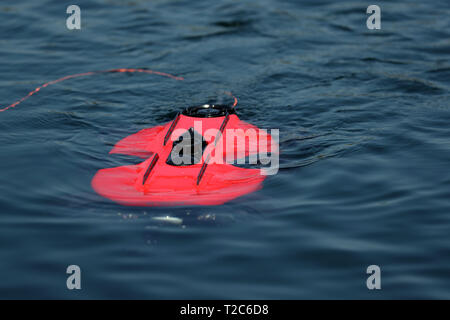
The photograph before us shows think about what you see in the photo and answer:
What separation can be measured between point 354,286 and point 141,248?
1.39 meters

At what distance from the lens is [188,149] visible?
4992 millimetres

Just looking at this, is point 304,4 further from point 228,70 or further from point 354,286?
point 354,286

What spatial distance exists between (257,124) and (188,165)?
4.84 feet

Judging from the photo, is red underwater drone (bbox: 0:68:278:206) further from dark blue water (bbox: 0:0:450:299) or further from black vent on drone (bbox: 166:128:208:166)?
dark blue water (bbox: 0:0:450:299)

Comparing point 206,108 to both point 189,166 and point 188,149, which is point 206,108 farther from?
point 189,166

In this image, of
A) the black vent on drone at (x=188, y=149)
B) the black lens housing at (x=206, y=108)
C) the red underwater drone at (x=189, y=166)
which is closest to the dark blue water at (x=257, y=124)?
the red underwater drone at (x=189, y=166)

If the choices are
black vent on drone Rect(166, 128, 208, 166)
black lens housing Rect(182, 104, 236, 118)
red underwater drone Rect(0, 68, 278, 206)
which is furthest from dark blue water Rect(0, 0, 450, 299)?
black vent on drone Rect(166, 128, 208, 166)

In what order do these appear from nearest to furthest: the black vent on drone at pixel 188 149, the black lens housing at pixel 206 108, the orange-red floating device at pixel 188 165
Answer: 1. the orange-red floating device at pixel 188 165
2. the black vent on drone at pixel 188 149
3. the black lens housing at pixel 206 108

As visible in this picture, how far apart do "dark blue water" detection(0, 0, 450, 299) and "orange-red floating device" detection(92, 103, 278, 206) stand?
12 centimetres

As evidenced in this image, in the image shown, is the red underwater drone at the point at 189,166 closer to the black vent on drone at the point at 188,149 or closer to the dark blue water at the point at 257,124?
the black vent on drone at the point at 188,149

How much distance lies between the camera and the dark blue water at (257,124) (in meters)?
3.70

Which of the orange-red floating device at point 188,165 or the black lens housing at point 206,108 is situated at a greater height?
the black lens housing at point 206,108

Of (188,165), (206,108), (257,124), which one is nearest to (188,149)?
(188,165)

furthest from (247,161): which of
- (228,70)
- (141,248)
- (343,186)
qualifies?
(228,70)
